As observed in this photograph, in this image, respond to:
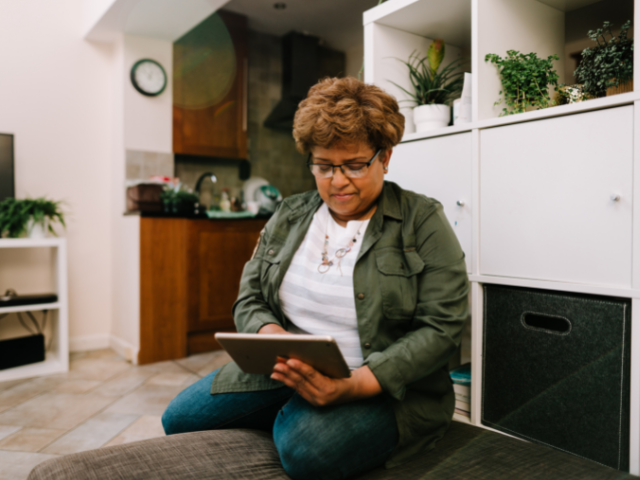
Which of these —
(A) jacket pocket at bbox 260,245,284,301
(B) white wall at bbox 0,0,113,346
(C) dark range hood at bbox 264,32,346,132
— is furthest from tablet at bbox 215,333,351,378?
(C) dark range hood at bbox 264,32,346,132

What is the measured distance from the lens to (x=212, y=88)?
3504 millimetres

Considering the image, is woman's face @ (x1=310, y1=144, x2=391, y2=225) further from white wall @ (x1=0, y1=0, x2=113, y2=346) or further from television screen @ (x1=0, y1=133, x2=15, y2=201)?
white wall @ (x1=0, y1=0, x2=113, y2=346)

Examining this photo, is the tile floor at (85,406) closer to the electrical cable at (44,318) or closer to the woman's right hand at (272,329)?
the electrical cable at (44,318)

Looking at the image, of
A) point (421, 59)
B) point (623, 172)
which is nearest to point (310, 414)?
point (623, 172)

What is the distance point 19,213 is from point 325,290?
218 cm

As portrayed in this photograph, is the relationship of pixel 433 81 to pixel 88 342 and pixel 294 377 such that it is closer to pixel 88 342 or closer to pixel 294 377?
pixel 294 377

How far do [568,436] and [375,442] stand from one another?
0.54m

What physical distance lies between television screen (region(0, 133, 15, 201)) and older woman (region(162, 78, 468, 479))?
2.11 meters

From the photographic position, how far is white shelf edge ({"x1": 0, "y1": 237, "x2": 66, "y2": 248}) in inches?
97.3

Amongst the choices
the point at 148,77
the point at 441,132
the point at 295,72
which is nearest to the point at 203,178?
the point at 148,77

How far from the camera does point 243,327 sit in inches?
48.4

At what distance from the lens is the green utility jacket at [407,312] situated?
1.03m

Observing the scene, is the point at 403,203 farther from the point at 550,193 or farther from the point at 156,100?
the point at 156,100

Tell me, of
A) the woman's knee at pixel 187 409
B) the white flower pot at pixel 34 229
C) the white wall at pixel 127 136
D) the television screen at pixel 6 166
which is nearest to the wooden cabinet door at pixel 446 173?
the woman's knee at pixel 187 409
